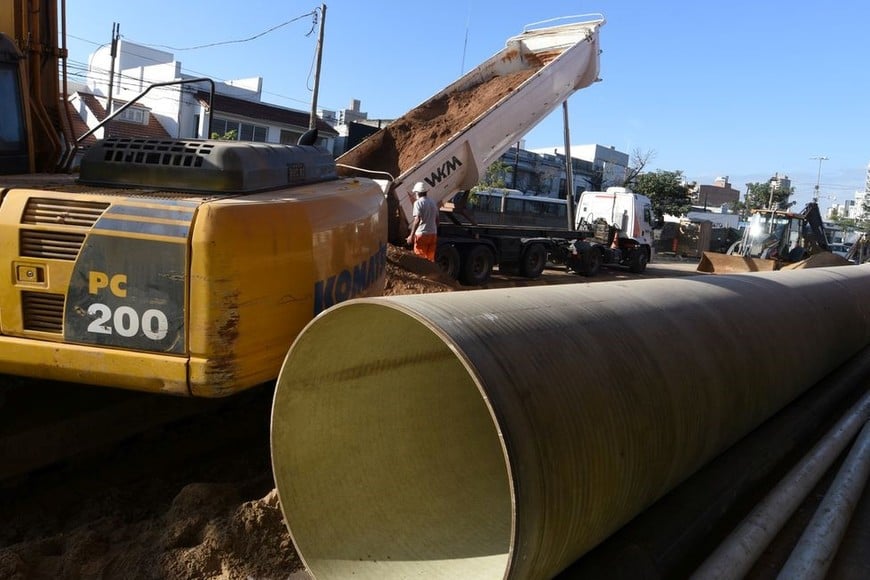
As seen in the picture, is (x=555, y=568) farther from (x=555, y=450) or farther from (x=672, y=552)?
(x=672, y=552)

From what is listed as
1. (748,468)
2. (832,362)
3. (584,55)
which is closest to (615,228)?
(584,55)

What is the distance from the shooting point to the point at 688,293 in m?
3.79

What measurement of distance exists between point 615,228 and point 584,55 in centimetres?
898

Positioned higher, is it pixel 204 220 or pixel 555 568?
pixel 204 220

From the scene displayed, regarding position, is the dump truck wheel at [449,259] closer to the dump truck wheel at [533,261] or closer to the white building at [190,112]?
the dump truck wheel at [533,261]

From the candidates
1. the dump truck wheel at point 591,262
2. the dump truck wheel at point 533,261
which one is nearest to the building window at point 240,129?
the dump truck wheel at point 591,262

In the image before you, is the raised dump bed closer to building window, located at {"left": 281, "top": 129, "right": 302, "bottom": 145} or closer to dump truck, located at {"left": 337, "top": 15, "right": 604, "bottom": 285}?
dump truck, located at {"left": 337, "top": 15, "right": 604, "bottom": 285}

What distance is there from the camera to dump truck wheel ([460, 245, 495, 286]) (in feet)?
45.2

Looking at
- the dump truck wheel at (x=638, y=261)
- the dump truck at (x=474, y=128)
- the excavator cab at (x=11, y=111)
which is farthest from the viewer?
the dump truck wheel at (x=638, y=261)

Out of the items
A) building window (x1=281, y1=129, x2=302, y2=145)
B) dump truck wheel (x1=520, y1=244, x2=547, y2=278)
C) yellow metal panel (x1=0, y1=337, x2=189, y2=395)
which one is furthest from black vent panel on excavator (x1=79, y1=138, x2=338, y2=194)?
building window (x1=281, y1=129, x2=302, y2=145)

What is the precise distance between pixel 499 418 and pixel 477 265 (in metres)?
12.2

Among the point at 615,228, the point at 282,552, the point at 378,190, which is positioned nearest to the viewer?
the point at 282,552

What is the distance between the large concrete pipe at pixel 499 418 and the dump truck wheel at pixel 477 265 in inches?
386

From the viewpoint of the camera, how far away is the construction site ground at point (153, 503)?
3.13 m
